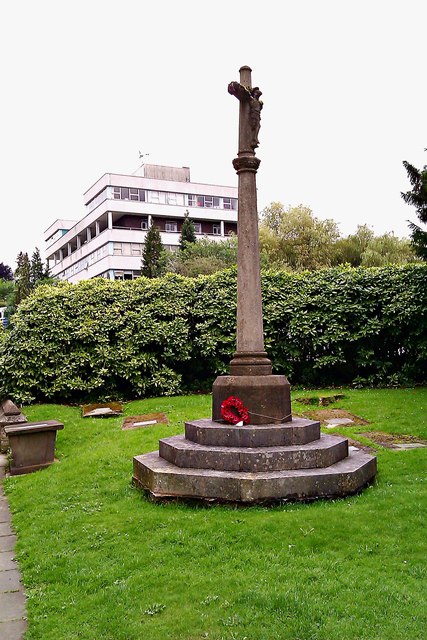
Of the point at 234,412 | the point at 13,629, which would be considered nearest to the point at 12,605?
the point at 13,629

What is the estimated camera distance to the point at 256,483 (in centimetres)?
Answer: 627

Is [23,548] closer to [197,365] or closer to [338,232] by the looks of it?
[197,365]

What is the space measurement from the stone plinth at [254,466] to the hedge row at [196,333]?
8.31 metres

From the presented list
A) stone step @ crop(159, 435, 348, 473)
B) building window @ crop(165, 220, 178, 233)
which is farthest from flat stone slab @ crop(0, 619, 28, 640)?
building window @ crop(165, 220, 178, 233)

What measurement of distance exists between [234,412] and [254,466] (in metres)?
0.98

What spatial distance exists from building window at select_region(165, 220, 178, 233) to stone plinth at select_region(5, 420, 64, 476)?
5003 cm

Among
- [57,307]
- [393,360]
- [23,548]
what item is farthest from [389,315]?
[23,548]

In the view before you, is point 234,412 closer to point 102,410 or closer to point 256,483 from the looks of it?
point 256,483

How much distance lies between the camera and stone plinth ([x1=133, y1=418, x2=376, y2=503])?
635 centimetres

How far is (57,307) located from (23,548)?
10411mm

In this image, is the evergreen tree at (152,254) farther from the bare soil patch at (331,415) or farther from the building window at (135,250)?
the bare soil patch at (331,415)

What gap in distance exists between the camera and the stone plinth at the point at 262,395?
757cm

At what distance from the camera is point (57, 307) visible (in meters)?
15.6

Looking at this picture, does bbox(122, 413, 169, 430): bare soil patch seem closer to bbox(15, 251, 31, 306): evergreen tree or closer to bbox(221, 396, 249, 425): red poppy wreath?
bbox(221, 396, 249, 425): red poppy wreath
